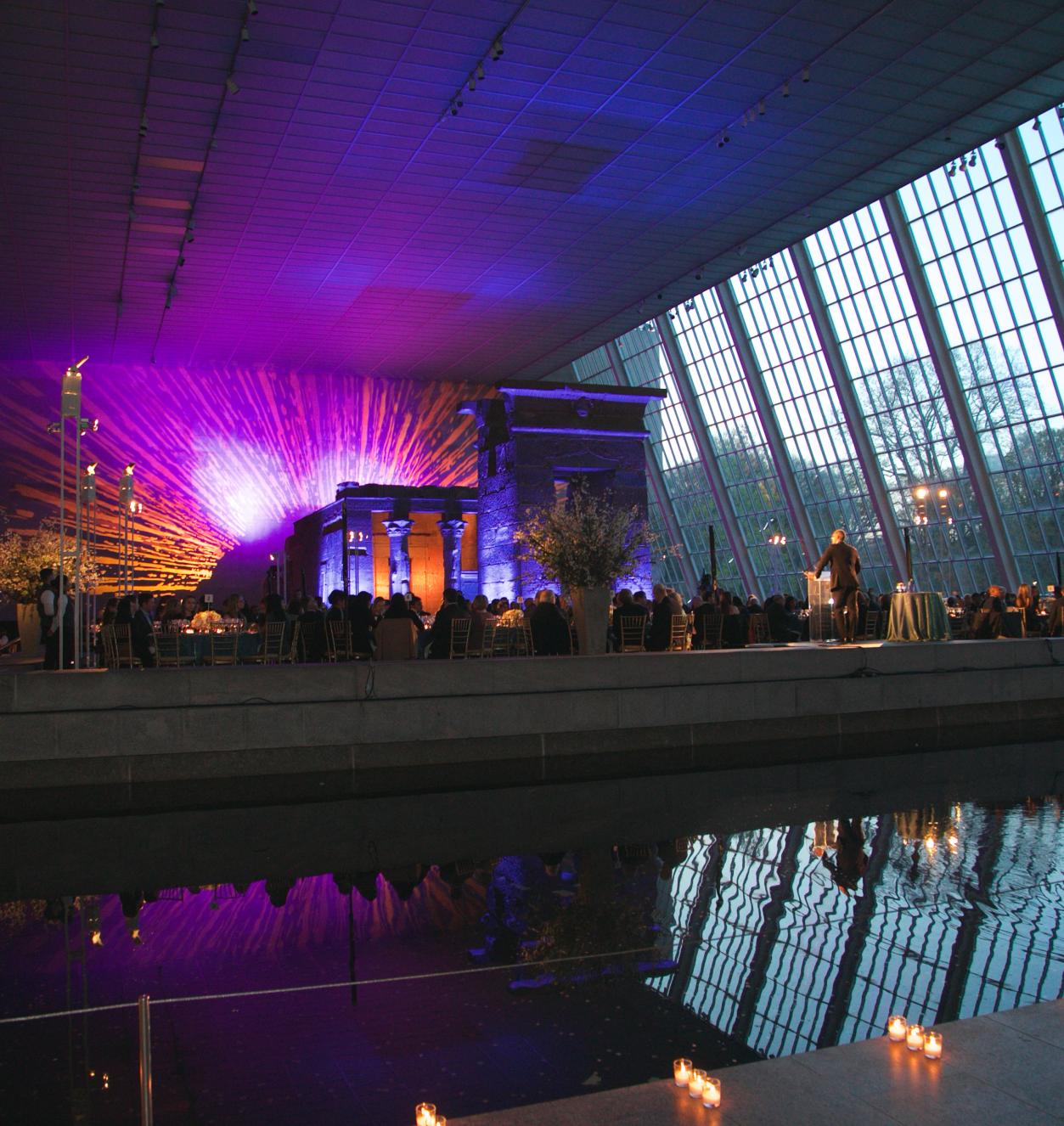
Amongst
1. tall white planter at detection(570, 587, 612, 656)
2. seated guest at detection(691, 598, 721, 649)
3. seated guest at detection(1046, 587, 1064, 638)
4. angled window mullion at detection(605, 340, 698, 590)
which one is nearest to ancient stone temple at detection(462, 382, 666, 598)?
seated guest at detection(691, 598, 721, 649)

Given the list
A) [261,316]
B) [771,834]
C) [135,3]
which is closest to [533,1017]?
[771,834]

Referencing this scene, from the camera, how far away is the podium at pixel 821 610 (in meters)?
14.2

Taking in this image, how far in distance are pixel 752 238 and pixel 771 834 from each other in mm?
17942

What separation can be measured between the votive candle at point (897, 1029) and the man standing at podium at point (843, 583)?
399 inches

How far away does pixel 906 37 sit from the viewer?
Result: 46.6ft

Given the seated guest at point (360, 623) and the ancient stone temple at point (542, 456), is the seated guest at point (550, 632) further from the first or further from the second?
the ancient stone temple at point (542, 456)

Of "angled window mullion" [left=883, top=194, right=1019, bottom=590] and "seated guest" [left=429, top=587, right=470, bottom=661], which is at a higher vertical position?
"angled window mullion" [left=883, top=194, right=1019, bottom=590]

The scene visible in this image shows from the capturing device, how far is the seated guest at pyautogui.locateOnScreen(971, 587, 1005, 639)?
1438cm

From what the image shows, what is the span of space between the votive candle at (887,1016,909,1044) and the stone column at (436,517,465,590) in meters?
23.1

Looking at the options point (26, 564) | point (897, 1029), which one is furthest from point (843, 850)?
point (26, 564)

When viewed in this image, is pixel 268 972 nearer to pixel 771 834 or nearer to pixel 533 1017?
pixel 533 1017

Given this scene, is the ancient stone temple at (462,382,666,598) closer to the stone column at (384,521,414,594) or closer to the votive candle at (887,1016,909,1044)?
the stone column at (384,521,414,594)

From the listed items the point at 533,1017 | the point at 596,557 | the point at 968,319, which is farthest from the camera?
the point at 968,319

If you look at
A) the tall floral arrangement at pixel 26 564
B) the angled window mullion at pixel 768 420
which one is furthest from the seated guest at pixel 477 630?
the angled window mullion at pixel 768 420
